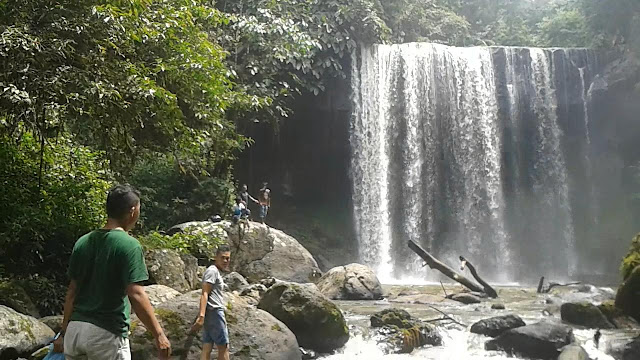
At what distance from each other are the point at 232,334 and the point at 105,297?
3615 millimetres

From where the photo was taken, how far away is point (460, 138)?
23.3 metres

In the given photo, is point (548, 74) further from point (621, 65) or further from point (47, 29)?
point (47, 29)

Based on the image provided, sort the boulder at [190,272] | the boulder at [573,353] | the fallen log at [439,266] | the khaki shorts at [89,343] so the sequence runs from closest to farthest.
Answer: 1. the khaki shorts at [89,343]
2. the boulder at [573,353]
3. the boulder at [190,272]
4. the fallen log at [439,266]

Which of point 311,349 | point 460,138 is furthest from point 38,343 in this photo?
point 460,138

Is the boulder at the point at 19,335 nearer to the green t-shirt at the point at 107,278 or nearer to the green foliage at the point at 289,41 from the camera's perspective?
the green t-shirt at the point at 107,278

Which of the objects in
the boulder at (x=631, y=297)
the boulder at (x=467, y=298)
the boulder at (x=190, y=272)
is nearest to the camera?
the boulder at (x=190, y=272)

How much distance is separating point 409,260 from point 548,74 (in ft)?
31.7

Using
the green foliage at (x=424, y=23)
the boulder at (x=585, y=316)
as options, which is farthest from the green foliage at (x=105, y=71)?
the green foliage at (x=424, y=23)

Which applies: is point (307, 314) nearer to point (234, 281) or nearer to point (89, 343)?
point (234, 281)

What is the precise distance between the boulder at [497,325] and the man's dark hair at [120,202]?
7583 mm

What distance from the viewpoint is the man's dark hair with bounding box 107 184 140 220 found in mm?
2955

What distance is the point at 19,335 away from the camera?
5.27 metres

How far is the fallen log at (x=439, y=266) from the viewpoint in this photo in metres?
12.8

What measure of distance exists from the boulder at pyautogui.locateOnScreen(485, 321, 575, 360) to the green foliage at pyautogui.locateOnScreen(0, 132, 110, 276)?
20.7ft
